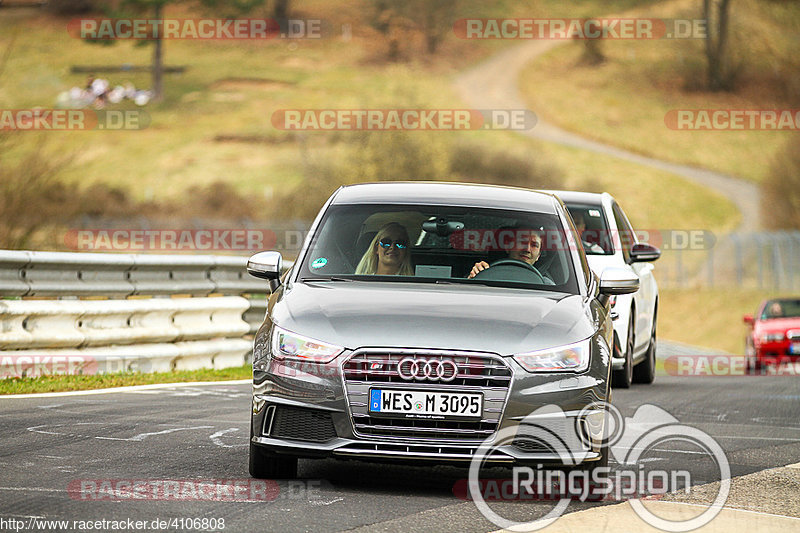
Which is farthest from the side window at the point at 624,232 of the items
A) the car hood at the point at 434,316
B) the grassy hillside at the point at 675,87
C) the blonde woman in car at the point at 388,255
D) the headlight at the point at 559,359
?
the grassy hillside at the point at 675,87

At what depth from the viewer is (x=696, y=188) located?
81688 mm

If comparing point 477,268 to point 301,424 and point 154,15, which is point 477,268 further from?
point 154,15

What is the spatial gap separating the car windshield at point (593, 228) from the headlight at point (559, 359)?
21.6 feet

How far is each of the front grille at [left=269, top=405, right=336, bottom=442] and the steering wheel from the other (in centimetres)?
152

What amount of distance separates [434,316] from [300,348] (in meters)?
0.71

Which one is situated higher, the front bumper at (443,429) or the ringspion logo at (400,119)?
the front bumper at (443,429)

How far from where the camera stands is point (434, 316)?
706cm

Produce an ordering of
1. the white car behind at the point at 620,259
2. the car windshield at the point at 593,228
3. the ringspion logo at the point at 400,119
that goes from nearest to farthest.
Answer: the white car behind at the point at 620,259
the car windshield at the point at 593,228
the ringspion logo at the point at 400,119

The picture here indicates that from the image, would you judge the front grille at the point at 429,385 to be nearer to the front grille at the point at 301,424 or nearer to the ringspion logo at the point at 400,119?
the front grille at the point at 301,424

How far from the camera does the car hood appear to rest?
22.6 feet

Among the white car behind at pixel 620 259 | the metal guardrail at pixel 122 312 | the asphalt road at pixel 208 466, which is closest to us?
the asphalt road at pixel 208 466

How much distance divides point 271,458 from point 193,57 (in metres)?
112

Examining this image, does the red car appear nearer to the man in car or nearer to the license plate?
the man in car

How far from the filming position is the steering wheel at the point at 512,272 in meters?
7.96
